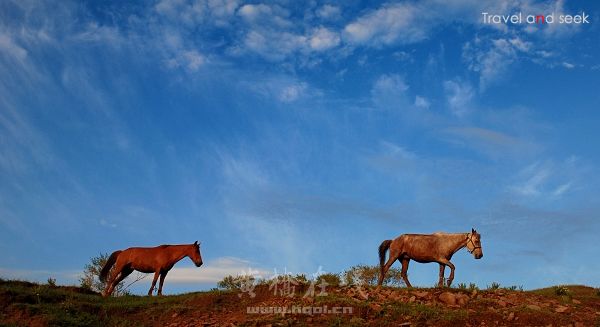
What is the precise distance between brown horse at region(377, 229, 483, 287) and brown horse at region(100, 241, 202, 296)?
29.1 ft

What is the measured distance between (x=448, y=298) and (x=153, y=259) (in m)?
13.7

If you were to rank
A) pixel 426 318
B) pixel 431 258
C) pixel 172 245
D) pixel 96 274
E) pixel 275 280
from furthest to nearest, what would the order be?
pixel 96 274 < pixel 172 245 < pixel 431 258 < pixel 275 280 < pixel 426 318

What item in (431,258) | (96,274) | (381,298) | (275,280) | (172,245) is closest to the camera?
(381,298)

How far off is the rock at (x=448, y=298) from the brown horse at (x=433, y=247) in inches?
166

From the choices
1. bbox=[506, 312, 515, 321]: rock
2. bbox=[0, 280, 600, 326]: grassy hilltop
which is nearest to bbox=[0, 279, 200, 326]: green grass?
bbox=[0, 280, 600, 326]: grassy hilltop

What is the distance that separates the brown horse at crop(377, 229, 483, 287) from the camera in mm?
21922

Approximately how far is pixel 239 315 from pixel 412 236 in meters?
9.84

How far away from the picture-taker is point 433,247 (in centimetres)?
2247

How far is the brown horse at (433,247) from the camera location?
863 inches

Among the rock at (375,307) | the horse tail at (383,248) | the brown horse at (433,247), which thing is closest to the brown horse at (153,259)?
the horse tail at (383,248)

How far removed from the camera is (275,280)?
18.4 metres

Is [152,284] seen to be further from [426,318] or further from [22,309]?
[426,318]

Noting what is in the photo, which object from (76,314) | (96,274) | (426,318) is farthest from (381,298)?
(96,274)

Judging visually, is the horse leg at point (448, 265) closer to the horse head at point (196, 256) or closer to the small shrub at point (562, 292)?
the small shrub at point (562, 292)
